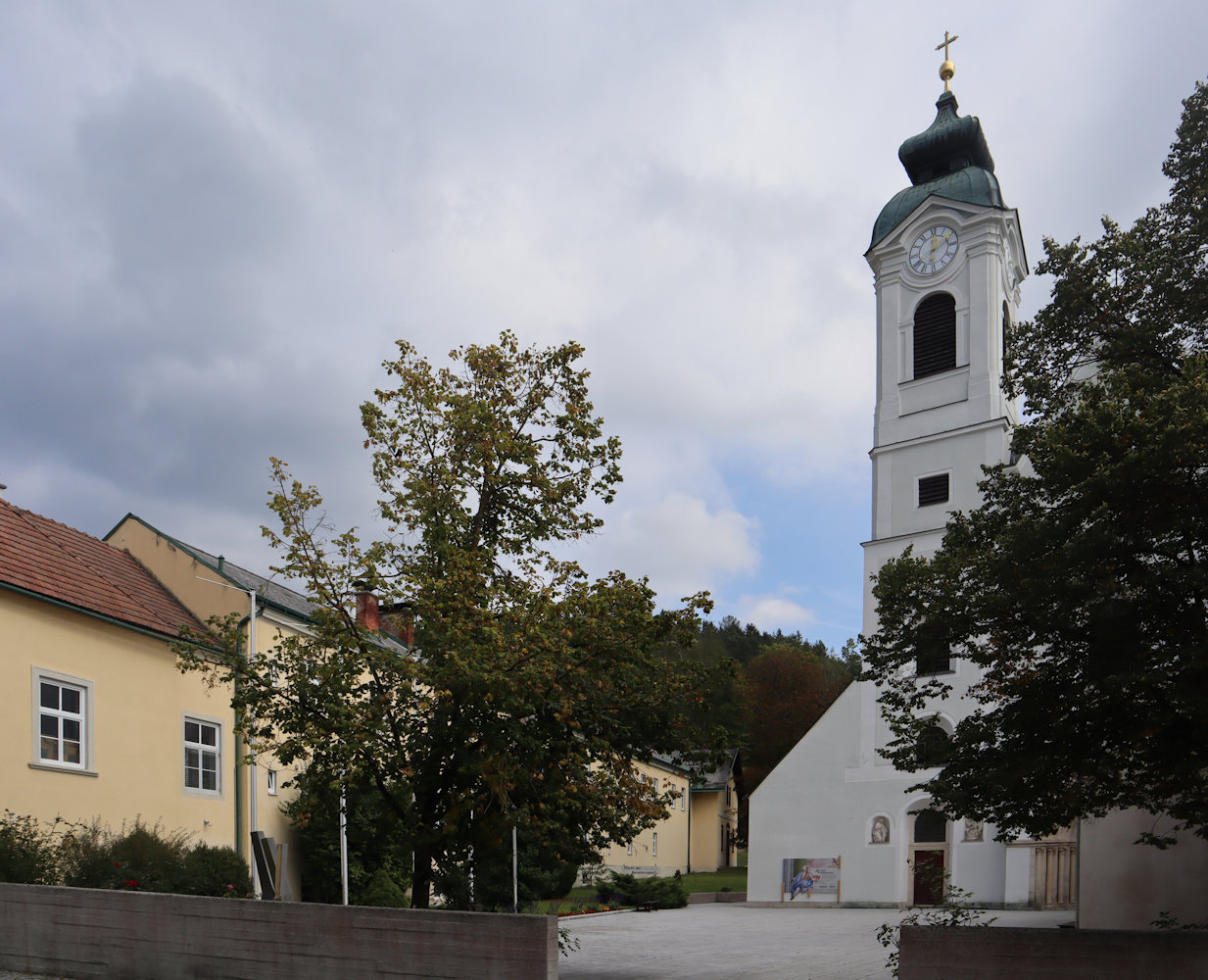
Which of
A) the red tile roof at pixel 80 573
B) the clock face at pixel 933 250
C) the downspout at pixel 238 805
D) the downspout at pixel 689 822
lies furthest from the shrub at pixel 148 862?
the downspout at pixel 689 822

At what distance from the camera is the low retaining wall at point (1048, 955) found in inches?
394

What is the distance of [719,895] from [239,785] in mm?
21149

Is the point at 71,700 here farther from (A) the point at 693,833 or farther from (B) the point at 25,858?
(A) the point at 693,833

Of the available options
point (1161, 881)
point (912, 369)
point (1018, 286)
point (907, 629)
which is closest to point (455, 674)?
point (907, 629)

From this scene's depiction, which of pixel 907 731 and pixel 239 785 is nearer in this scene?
pixel 907 731

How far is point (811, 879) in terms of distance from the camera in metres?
34.3

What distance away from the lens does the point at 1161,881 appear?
50.4ft

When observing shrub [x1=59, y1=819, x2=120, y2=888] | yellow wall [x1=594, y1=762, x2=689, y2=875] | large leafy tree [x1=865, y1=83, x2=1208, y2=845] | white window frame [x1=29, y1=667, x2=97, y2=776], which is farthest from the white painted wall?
shrub [x1=59, y1=819, x2=120, y2=888]

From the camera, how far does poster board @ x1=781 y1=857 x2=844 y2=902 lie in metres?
33.8

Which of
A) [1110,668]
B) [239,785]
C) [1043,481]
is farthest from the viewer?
[239,785]

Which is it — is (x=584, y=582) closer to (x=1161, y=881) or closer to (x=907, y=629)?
(x=907, y=629)

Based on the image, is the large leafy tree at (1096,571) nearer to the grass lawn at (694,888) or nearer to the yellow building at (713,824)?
the grass lawn at (694,888)

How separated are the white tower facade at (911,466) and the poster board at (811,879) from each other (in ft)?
0.30

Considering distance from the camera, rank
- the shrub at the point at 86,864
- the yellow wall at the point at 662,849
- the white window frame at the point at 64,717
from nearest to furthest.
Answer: the shrub at the point at 86,864, the white window frame at the point at 64,717, the yellow wall at the point at 662,849
